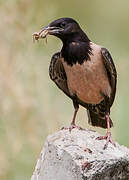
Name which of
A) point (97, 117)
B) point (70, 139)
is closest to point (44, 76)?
point (97, 117)

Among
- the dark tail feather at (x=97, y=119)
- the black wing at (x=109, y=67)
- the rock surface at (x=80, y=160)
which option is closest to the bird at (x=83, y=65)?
the black wing at (x=109, y=67)

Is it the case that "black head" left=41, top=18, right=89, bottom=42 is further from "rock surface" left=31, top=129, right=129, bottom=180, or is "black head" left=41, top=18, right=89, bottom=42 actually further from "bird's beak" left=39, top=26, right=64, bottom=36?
"rock surface" left=31, top=129, right=129, bottom=180

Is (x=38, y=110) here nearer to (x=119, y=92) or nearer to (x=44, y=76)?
(x=44, y=76)

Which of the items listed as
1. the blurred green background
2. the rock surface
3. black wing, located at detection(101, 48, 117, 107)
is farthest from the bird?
the blurred green background

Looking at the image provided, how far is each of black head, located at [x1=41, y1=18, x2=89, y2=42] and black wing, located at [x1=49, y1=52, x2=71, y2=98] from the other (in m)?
0.28

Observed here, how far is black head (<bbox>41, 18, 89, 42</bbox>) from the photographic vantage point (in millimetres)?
5801

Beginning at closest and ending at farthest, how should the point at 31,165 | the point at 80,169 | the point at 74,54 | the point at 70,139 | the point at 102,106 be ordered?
the point at 80,169 < the point at 70,139 < the point at 74,54 < the point at 102,106 < the point at 31,165

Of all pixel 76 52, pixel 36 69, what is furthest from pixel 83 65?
pixel 36 69

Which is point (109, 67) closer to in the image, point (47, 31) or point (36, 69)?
point (47, 31)

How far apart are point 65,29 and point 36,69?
2659 mm


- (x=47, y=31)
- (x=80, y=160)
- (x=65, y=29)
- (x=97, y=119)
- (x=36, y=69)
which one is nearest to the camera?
(x=80, y=160)

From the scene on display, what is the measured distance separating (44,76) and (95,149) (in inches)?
142

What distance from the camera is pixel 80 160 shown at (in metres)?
4.79

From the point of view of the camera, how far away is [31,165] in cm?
805
